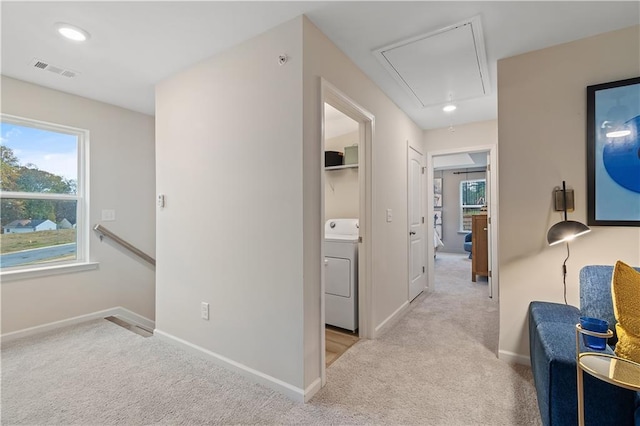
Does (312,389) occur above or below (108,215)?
below

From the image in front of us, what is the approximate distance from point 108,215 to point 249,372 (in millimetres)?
2484

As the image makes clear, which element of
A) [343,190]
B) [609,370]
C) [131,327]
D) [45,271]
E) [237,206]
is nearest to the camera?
[609,370]

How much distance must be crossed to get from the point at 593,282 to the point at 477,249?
3361mm

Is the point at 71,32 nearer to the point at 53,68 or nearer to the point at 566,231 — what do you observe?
the point at 53,68

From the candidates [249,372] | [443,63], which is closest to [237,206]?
[249,372]

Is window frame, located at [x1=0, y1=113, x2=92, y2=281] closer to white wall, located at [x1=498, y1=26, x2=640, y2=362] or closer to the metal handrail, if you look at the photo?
the metal handrail

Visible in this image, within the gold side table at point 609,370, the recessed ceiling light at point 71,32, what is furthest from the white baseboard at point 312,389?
the recessed ceiling light at point 71,32

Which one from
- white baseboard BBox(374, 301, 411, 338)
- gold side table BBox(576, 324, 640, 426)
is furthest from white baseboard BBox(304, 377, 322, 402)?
gold side table BBox(576, 324, 640, 426)

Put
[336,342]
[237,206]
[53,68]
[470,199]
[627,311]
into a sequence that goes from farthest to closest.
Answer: [470,199], [336,342], [53,68], [237,206], [627,311]

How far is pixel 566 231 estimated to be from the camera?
1881mm

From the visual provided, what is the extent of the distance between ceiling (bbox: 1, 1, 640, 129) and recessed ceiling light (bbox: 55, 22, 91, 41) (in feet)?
0.13

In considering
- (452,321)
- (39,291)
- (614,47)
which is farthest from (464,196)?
(39,291)

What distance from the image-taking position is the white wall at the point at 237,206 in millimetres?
1852

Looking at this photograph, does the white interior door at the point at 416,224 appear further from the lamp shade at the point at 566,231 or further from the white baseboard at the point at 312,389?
the white baseboard at the point at 312,389
